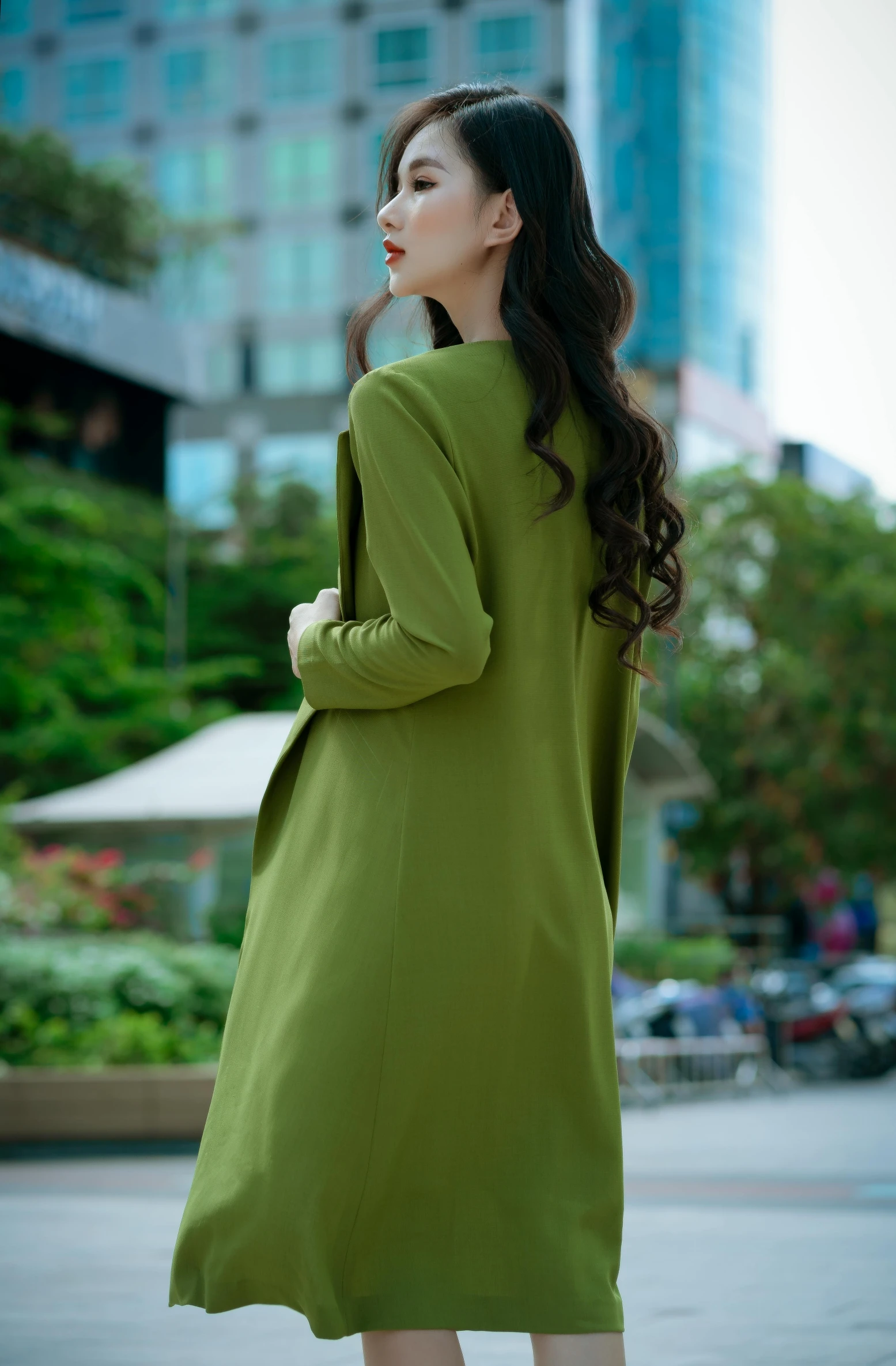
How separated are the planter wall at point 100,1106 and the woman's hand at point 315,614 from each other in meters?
8.34

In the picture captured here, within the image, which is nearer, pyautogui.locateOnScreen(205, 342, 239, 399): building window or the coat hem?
the coat hem

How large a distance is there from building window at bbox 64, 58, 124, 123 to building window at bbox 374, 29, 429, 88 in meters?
8.00

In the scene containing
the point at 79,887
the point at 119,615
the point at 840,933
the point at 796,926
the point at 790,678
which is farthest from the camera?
the point at 840,933

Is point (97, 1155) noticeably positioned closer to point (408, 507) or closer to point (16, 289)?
point (408, 507)

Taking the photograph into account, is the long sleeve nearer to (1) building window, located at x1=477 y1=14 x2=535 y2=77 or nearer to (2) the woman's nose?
(2) the woman's nose

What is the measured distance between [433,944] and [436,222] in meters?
0.91

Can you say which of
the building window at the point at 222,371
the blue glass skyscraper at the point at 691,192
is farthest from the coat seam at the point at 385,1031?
the building window at the point at 222,371

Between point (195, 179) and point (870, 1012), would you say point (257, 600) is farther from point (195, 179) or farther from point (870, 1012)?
point (195, 179)

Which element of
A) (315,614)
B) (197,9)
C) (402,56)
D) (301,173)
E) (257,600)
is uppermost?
(197,9)

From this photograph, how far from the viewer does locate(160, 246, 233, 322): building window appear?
127ft

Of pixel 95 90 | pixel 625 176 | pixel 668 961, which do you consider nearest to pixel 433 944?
pixel 668 961

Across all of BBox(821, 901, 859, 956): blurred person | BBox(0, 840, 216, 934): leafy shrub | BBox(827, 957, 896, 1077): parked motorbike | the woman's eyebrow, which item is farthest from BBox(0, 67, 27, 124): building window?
the woman's eyebrow

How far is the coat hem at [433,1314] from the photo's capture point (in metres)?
2.06

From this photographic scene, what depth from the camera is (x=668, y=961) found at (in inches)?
819
